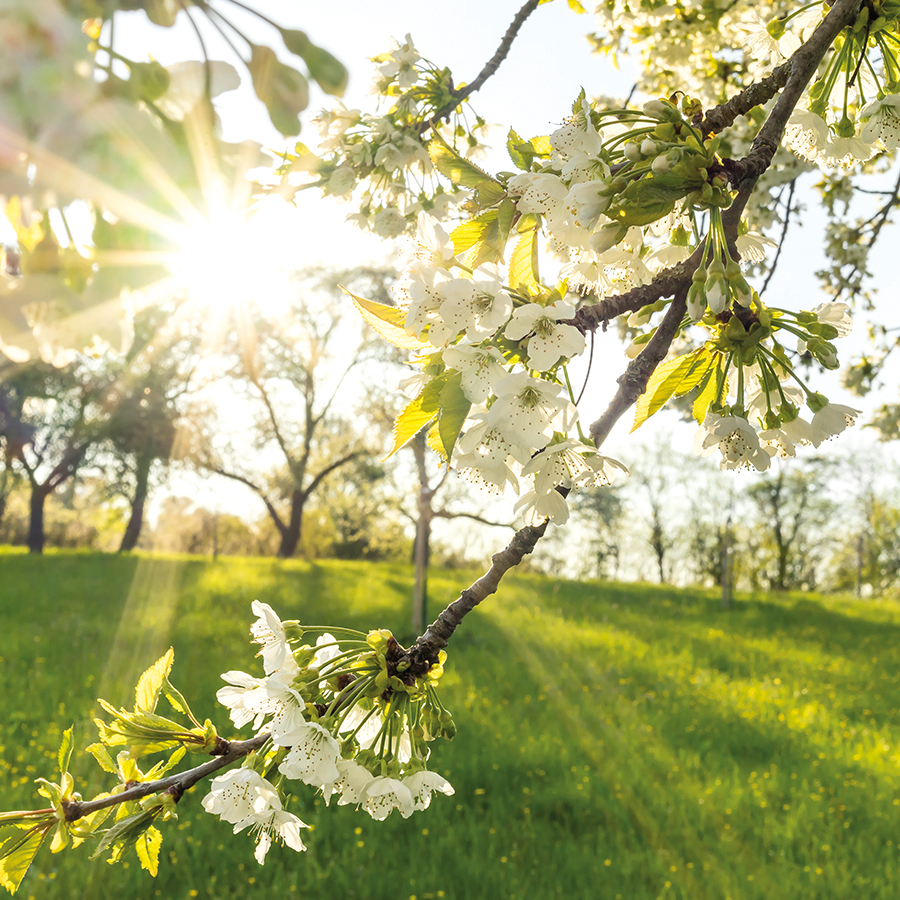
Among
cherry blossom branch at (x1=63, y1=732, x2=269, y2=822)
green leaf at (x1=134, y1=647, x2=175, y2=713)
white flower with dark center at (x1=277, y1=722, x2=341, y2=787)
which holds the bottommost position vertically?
cherry blossom branch at (x1=63, y1=732, x2=269, y2=822)

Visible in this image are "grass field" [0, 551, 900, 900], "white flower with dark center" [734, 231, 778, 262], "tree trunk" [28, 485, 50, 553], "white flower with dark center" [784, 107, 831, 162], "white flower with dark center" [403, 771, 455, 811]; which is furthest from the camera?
"tree trunk" [28, 485, 50, 553]

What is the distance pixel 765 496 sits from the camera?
Answer: 2709 cm

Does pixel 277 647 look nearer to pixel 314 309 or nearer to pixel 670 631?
pixel 670 631

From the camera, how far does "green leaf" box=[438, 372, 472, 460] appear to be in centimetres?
94

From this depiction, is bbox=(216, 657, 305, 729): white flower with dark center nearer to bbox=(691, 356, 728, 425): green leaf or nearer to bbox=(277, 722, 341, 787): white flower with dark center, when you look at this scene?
bbox=(277, 722, 341, 787): white flower with dark center

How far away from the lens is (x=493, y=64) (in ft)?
8.08

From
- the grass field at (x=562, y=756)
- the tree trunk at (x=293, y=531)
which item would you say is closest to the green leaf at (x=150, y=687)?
the grass field at (x=562, y=756)

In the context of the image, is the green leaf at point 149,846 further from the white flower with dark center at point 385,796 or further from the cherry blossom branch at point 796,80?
the cherry blossom branch at point 796,80

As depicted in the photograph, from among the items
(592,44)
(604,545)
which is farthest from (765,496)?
(592,44)

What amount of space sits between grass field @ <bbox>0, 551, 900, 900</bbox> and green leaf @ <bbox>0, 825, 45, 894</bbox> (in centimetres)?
286

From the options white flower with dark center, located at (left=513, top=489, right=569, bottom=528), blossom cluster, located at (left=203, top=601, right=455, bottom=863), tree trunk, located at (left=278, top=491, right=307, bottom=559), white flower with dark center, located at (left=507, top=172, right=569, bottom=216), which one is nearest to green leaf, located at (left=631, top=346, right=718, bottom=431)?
white flower with dark center, located at (left=513, top=489, right=569, bottom=528)

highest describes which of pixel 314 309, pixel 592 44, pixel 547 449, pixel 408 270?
pixel 314 309

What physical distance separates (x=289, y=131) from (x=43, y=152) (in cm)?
17

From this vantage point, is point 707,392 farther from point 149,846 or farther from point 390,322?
point 149,846
